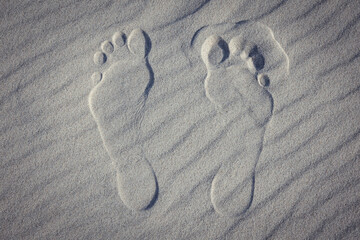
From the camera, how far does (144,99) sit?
920mm

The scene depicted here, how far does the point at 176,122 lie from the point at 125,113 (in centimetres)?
21

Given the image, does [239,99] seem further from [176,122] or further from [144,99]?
[144,99]

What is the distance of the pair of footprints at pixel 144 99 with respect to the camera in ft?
2.93

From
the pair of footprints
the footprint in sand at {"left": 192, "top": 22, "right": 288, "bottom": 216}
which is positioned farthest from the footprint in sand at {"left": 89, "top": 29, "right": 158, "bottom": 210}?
the footprint in sand at {"left": 192, "top": 22, "right": 288, "bottom": 216}

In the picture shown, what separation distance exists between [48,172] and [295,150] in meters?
1.02

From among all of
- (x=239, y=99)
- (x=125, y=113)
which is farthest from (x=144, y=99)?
(x=239, y=99)

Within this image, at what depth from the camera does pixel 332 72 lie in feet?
3.15

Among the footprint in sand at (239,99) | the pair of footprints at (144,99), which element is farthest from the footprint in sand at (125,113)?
the footprint in sand at (239,99)

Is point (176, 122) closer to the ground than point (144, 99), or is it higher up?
closer to the ground

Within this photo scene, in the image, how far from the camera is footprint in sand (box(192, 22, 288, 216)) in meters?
0.91

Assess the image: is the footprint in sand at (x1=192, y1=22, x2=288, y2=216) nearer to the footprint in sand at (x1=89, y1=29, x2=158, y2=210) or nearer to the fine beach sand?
the fine beach sand

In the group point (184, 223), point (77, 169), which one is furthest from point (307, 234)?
point (77, 169)

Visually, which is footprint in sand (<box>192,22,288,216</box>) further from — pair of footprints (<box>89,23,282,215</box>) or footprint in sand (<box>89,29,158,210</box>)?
footprint in sand (<box>89,29,158,210</box>)

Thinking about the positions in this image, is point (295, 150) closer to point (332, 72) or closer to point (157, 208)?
point (332, 72)
